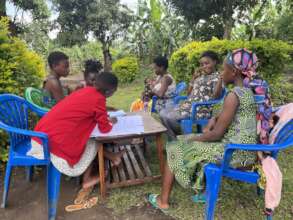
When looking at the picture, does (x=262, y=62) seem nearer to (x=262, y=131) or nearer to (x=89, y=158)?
(x=262, y=131)

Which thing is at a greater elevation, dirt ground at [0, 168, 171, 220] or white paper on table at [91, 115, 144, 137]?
white paper on table at [91, 115, 144, 137]

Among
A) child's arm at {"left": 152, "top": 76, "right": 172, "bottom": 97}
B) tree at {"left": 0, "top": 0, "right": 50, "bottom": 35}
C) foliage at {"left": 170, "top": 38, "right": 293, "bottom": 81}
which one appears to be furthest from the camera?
tree at {"left": 0, "top": 0, "right": 50, "bottom": 35}

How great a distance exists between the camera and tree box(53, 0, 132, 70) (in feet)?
53.0

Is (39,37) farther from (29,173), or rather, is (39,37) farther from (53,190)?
(53,190)

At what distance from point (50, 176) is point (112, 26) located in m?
15.3

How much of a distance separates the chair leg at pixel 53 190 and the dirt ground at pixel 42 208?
0.43 feet

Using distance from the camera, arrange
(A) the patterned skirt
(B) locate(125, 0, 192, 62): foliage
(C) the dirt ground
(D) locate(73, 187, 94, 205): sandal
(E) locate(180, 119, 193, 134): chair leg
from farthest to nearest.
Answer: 1. (B) locate(125, 0, 192, 62): foliage
2. (E) locate(180, 119, 193, 134): chair leg
3. (D) locate(73, 187, 94, 205): sandal
4. (C) the dirt ground
5. (A) the patterned skirt

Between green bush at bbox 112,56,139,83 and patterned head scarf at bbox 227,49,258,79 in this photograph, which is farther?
green bush at bbox 112,56,139,83

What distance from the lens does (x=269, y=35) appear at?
16281 millimetres

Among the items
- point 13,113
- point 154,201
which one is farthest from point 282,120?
point 13,113

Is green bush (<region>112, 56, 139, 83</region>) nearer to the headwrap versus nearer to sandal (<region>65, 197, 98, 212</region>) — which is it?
sandal (<region>65, 197, 98, 212</region>)

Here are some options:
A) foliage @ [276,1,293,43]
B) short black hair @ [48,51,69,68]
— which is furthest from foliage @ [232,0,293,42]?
short black hair @ [48,51,69,68]

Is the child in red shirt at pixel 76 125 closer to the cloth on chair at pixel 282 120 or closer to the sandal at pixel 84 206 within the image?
the sandal at pixel 84 206

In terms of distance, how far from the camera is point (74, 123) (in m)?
2.74
